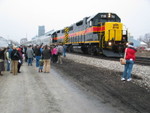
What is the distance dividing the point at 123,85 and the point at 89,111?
4.07 m

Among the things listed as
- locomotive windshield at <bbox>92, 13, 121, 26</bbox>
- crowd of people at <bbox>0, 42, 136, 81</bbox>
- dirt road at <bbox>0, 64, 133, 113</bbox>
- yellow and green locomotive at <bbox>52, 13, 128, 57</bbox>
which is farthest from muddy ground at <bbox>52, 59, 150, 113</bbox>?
locomotive windshield at <bbox>92, 13, 121, 26</bbox>

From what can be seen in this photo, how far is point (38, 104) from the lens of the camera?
688 cm

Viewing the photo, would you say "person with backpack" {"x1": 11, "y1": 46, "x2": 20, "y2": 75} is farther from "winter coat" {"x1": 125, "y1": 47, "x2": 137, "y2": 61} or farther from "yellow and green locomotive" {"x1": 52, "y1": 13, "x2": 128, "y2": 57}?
"yellow and green locomotive" {"x1": 52, "y1": 13, "x2": 128, "y2": 57}

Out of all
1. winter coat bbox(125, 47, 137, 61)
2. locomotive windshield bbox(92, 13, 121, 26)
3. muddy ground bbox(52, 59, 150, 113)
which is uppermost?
locomotive windshield bbox(92, 13, 121, 26)

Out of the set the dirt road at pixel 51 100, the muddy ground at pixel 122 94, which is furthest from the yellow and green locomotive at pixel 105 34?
the dirt road at pixel 51 100

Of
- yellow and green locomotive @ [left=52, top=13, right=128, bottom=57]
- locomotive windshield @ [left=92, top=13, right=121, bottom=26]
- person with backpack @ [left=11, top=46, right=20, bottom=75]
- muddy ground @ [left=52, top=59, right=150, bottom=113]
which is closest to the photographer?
muddy ground @ [left=52, top=59, right=150, bottom=113]

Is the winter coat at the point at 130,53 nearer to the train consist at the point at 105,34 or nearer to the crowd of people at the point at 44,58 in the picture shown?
the crowd of people at the point at 44,58

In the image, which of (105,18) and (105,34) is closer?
(105,34)

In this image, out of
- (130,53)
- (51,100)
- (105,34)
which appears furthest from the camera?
(105,34)

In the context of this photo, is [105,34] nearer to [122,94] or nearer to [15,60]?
[15,60]

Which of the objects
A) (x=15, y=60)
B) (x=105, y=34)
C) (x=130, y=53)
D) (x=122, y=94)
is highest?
(x=105, y=34)

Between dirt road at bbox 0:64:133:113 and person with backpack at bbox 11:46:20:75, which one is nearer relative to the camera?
dirt road at bbox 0:64:133:113

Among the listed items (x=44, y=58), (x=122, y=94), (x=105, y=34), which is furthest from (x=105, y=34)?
(x=122, y=94)

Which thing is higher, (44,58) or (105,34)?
(105,34)
